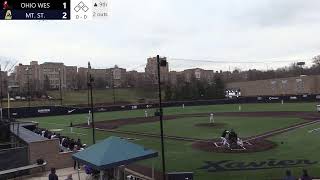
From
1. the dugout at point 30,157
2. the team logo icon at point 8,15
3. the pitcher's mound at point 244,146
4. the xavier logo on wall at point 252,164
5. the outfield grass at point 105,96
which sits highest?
the team logo icon at point 8,15

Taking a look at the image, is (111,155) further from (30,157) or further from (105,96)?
(105,96)

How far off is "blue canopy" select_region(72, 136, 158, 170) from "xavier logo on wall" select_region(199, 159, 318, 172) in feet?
23.1

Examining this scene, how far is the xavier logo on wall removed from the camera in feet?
76.7

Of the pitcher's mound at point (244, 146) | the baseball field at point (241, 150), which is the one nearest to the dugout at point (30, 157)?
the baseball field at point (241, 150)

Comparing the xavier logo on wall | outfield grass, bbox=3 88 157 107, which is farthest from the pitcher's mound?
outfield grass, bbox=3 88 157 107

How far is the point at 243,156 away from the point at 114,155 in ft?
40.8

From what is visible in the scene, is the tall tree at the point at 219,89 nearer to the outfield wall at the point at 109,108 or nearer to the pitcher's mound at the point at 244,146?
the outfield wall at the point at 109,108

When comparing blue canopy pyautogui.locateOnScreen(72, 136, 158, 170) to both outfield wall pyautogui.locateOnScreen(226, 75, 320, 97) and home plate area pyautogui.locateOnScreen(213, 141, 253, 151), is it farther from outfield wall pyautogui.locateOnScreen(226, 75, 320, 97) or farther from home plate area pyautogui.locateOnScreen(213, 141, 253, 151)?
outfield wall pyautogui.locateOnScreen(226, 75, 320, 97)

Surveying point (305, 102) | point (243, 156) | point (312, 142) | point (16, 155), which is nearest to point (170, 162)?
point (243, 156)
